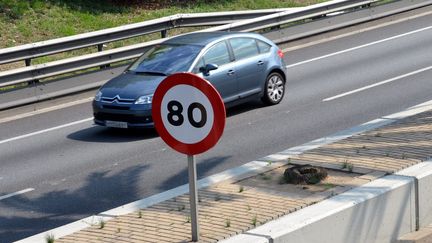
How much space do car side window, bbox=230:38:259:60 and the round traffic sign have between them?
31.7 feet

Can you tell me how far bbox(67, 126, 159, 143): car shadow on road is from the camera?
50.6ft

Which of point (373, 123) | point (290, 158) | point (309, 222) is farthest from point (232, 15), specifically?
point (309, 222)

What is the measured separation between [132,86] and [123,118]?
2.18ft

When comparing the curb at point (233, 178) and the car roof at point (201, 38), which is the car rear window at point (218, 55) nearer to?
the car roof at point (201, 38)

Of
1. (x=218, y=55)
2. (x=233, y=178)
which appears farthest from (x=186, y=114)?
(x=218, y=55)

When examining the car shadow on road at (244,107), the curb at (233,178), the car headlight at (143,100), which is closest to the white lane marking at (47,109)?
the car shadow on road at (244,107)

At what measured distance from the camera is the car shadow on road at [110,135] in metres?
15.4

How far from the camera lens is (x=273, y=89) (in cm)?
1756

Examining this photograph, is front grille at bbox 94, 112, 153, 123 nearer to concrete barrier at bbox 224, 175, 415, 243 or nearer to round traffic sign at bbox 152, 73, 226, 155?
concrete barrier at bbox 224, 175, 415, 243

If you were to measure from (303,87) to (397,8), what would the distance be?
34.0 feet

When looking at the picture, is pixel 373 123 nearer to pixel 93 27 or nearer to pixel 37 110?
pixel 37 110

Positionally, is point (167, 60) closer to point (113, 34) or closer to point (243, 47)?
point (243, 47)

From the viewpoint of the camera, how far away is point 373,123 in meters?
11.9

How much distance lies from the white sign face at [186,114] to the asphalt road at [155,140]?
123 inches
